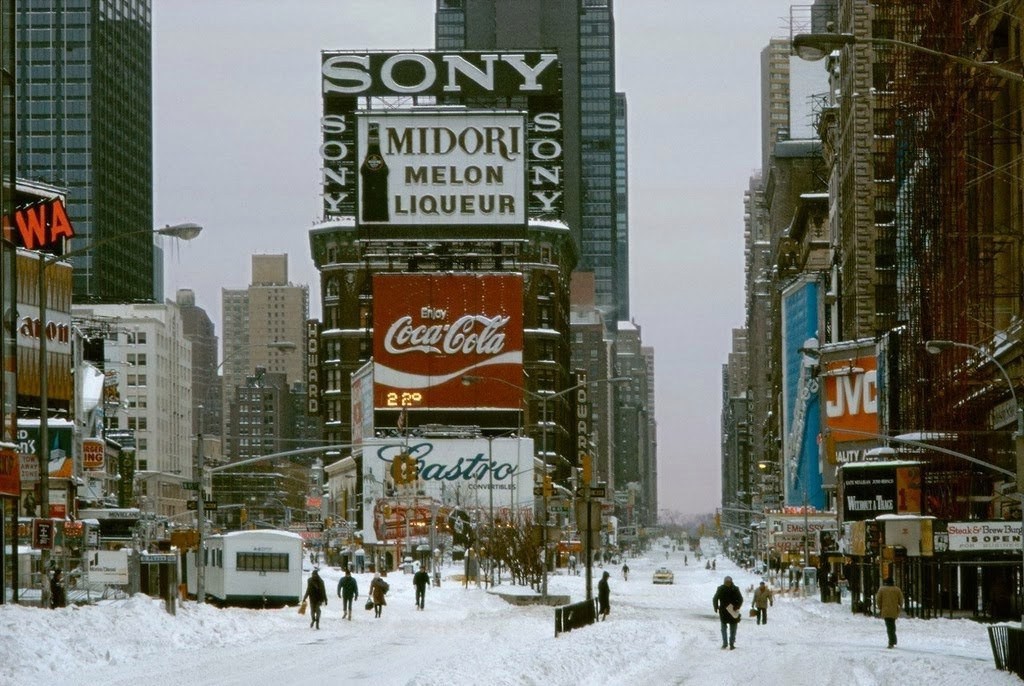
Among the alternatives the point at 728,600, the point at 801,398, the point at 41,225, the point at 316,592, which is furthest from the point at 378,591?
the point at 801,398

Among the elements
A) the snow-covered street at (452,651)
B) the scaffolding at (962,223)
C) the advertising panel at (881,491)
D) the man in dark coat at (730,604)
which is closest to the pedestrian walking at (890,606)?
the snow-covered street at (452,651)

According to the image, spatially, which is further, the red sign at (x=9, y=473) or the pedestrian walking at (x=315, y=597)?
the pedestrian walking at (x=315, y=597)

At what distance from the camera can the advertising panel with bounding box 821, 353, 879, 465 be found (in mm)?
99250

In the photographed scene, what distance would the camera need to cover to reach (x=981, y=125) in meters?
67.0

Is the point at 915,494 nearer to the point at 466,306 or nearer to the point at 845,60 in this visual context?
the point at 845,60

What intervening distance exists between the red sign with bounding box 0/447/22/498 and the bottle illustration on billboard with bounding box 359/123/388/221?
87.7 meters

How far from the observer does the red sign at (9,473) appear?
45781 millimetres

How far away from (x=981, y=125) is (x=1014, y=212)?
3929 mm

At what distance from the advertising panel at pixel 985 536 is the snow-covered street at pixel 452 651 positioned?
2.61m

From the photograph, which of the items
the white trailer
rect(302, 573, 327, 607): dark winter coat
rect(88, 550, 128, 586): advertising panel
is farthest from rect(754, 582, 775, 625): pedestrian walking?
rect(88, 550, 128, 586): advertising panel

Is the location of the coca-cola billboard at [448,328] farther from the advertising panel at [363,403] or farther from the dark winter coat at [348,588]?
the dark winter coat at [348,588]

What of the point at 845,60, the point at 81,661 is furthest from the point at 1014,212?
the point at 845,60

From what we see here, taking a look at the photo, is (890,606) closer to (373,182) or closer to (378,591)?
(378,591)

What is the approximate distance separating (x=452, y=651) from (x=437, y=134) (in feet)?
320
